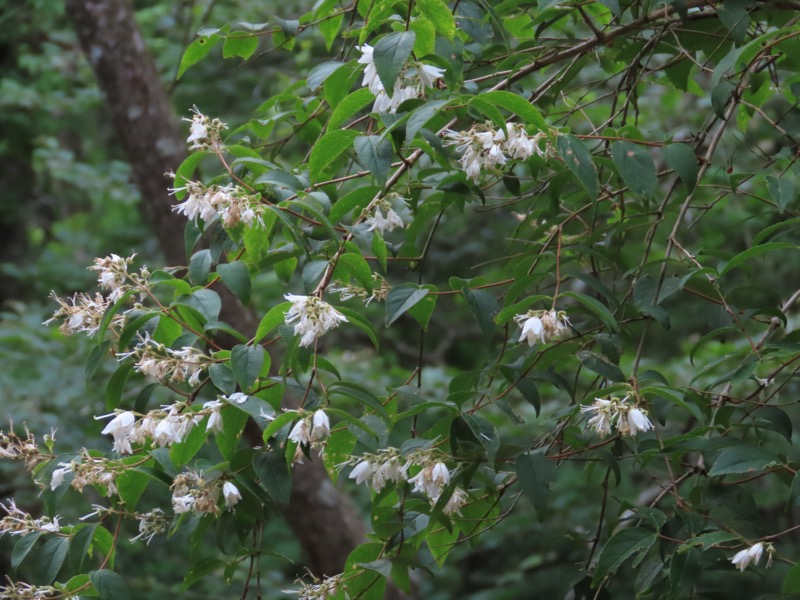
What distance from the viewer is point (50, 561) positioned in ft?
4.44

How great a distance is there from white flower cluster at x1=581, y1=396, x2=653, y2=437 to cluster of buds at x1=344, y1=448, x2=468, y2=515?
22 centimetres

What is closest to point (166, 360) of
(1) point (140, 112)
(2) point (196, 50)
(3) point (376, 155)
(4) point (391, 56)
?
(3) point (376, 155)

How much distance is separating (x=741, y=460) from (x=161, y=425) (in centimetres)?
80

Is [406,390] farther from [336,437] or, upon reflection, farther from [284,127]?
[284,127]

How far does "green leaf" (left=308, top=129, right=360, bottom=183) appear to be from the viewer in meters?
1.34

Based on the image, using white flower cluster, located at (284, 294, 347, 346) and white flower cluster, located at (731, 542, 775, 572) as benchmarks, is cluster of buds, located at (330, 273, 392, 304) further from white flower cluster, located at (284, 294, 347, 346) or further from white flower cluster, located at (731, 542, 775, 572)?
white flower cluster, located at (731, 542, 775, 572)

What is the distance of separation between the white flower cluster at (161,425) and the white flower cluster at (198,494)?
0.20 ft

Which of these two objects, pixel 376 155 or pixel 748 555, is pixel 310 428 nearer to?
pixel 376 155

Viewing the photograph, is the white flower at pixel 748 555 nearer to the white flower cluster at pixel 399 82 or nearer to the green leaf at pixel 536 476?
the green leaf at pixel 536 476

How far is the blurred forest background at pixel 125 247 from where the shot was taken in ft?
12.6

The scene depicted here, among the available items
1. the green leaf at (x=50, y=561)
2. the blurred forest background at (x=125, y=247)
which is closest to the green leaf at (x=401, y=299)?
the green leaf at (x=50, y=561)

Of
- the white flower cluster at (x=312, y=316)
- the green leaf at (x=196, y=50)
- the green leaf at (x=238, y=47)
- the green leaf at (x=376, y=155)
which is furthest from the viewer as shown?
the green leaf at (x=238, y=47)

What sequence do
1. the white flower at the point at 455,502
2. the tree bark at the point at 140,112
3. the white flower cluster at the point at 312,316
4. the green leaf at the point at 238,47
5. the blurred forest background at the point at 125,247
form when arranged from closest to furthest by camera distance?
the white flower cluster at the point at 312,316, the white flower at the point at 455,502, the green leaf at the point at 238,47, the tree bark at the point at 140,112, the blurred forest background at the point at 125,247

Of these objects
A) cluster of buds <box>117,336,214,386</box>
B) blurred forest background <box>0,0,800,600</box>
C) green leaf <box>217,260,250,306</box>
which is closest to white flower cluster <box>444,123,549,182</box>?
green leaf <box>217,260,250,306</box>
